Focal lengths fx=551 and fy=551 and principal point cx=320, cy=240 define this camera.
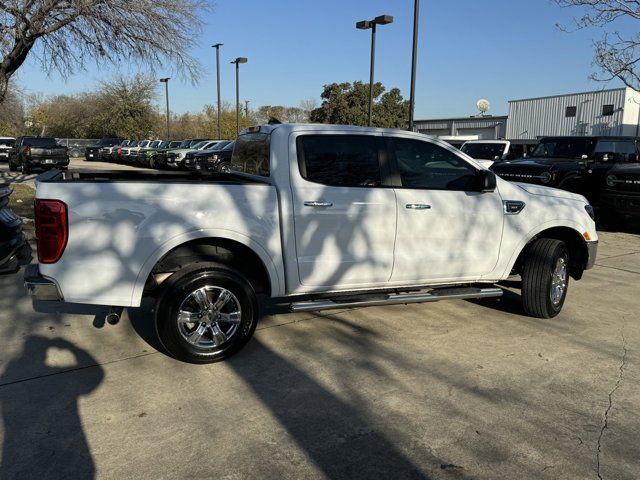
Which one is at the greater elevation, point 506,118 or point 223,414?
point 506,118

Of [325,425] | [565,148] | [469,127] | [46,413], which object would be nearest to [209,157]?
[565,148]

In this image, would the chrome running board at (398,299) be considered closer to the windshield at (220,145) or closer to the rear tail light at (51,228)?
the rear tail light at (51,228)

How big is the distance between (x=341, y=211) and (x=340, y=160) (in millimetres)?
480

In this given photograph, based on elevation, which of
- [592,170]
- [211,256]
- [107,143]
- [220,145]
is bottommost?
[211,256]

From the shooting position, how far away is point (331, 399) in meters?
3.82

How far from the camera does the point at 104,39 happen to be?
35.8ft

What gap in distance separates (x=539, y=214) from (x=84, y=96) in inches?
2571

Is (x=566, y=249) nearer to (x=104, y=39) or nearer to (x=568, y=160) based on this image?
(x=568, y=160)

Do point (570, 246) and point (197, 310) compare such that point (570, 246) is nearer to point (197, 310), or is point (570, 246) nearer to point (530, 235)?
point (530, 235)

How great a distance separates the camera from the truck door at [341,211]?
455cm

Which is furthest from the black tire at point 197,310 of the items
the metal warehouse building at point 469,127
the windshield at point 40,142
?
the metal warehouse building at point 469,127

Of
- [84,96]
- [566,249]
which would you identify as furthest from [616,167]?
[84,96]

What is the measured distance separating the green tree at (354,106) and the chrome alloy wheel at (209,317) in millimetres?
45423

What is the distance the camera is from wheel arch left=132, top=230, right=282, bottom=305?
4117 mm
